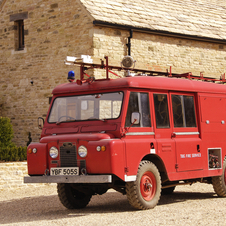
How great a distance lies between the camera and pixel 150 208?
8656mm

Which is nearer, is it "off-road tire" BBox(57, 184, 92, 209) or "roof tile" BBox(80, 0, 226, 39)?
"off-road tire" BBox(57, 184, 92, 209)

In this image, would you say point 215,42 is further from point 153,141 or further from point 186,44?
point 153,141

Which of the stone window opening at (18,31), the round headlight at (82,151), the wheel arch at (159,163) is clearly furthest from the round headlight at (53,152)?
the stone window opening at (18,31)

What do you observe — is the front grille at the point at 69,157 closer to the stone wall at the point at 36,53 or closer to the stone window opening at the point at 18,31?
the stone wall at the point at 36,53

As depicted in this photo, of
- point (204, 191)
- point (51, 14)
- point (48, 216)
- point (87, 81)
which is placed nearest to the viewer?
point (48, 216)

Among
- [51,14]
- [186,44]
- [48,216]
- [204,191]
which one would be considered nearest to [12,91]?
[51,14]

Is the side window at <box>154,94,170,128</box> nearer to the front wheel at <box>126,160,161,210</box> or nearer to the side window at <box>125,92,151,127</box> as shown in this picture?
the side window at <box>125,92,151,127</box>

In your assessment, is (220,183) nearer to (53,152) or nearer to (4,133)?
(53,152)

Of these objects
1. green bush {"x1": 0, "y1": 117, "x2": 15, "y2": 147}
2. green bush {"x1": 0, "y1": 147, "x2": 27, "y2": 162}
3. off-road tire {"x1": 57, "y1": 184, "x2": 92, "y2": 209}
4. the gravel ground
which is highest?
green bush {"x1": 0, "y1": 117, "x2": 15, "y2": 147}

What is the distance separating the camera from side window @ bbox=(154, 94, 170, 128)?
363 inches

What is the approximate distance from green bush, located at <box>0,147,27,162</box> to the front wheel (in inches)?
276

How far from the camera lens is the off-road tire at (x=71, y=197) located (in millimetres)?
9406

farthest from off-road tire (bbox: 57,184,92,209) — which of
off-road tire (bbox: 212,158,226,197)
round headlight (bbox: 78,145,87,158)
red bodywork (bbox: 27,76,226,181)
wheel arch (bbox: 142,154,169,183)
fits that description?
off-road tire (bbox: 212,158,226,197)

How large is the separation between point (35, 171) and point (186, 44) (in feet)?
39.4
